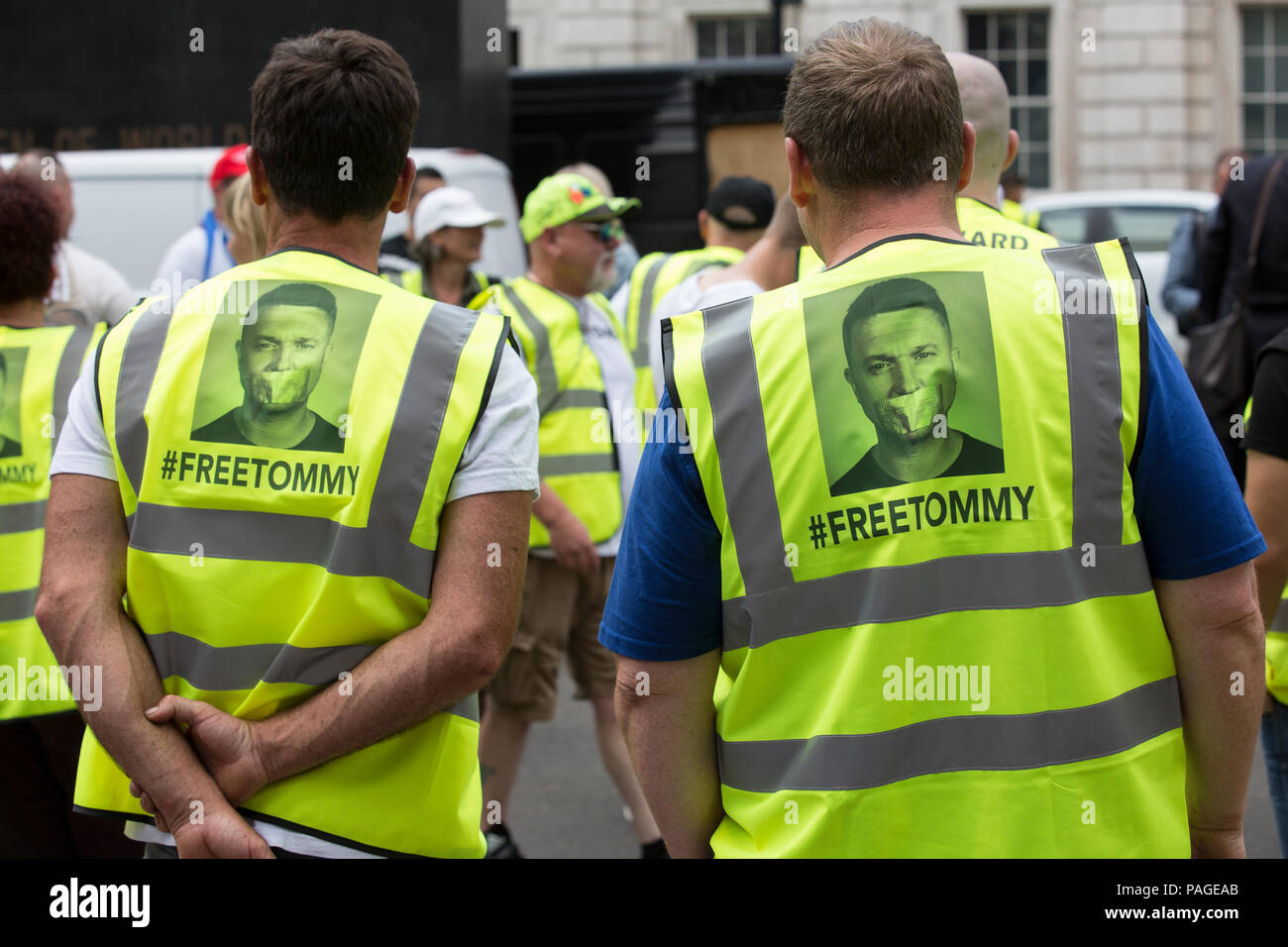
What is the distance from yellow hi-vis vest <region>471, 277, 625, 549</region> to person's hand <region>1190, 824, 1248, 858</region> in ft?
9.31

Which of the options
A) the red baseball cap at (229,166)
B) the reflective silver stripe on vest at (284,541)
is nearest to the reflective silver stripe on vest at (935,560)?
the reflective silver stripe on vest at (284,541)

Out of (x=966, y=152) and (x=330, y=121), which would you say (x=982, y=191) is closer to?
(x=966, y=152)

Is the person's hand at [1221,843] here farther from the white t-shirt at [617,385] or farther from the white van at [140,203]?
the white van at [140,203]

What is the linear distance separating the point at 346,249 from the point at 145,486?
457 mm

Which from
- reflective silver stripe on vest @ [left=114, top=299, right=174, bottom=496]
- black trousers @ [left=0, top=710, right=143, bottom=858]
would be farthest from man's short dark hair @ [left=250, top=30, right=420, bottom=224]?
black trousers @ [left=0, top=710, right=143, bottom=858]

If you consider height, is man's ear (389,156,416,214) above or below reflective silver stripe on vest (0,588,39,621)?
above

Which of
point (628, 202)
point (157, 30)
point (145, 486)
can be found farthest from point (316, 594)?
point (157, 30)

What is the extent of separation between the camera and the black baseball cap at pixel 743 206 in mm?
5672

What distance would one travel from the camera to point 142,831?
6.81 feet

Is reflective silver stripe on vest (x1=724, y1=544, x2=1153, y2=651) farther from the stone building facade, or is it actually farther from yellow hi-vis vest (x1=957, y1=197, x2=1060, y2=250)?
the stone building facade

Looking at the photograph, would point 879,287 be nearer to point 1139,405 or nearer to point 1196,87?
point 1139,405

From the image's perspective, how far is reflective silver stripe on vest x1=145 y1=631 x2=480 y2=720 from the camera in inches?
77.2

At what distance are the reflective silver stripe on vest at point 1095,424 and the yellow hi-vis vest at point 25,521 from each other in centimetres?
199

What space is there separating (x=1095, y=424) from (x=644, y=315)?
3842mm
